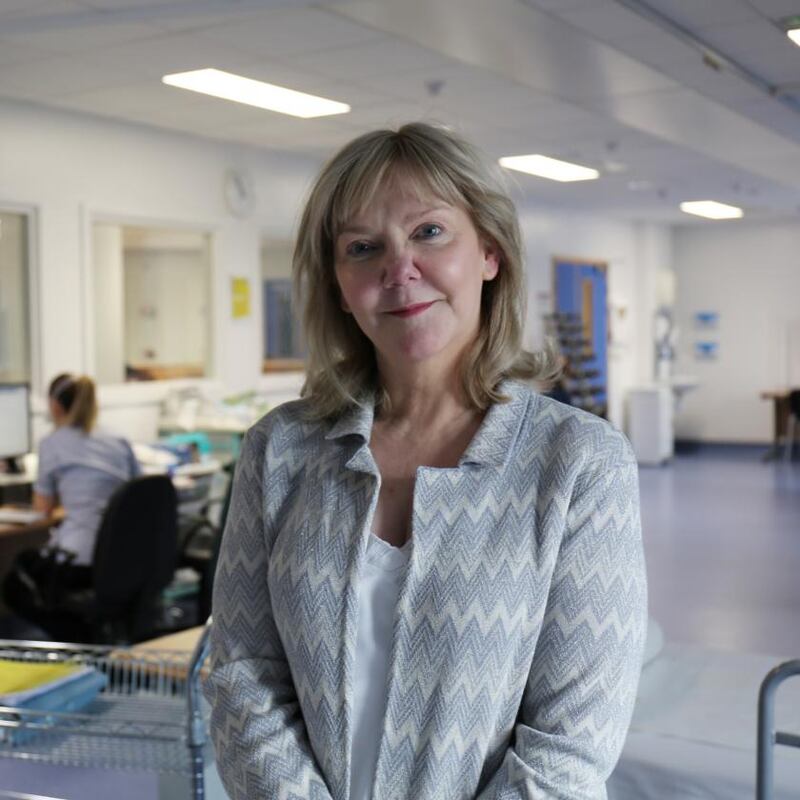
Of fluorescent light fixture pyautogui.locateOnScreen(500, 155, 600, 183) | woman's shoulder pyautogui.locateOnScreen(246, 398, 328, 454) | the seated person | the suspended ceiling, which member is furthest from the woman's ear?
fluorescent light fixture pyautogui.locateOnScreen(500, 155, 600, 183)

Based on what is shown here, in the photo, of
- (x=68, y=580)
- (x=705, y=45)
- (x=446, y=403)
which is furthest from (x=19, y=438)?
(x=446, y=403)

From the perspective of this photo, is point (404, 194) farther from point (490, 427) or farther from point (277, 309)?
point (277, 309)

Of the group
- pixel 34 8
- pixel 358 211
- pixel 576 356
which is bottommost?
pixel 576 356

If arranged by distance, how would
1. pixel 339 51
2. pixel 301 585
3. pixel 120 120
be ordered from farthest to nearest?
pixel 120 120
pixel 339 51
pixel 301 585

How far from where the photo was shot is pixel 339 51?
5.66 metres

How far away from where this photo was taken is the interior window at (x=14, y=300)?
694 cm

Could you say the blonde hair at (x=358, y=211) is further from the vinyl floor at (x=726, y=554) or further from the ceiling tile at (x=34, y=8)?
the vinyl floor at (x=726, y=554)

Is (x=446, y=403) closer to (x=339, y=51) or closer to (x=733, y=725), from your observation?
(x=733, y=725)

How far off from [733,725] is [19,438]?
4467 millimetres

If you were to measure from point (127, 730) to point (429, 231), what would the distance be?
141 centimetres

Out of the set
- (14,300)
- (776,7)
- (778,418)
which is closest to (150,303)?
(14,300)

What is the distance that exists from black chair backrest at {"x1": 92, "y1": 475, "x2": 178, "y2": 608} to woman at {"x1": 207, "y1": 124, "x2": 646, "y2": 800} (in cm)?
335

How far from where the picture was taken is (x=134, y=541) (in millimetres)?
4859

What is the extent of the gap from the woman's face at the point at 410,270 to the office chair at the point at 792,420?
40.4 ft
